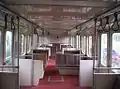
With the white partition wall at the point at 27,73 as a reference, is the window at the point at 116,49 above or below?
above

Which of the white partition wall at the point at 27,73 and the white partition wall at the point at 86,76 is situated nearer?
the white partition wall at the point at 27,73

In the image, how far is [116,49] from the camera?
19.0 ft

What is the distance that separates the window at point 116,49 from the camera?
5624 mm

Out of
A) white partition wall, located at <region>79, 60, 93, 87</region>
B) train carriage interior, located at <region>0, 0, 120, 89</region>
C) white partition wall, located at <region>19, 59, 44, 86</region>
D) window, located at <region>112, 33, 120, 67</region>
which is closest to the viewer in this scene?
train carriage interior, located at <region>0, 0, 120, 89</region>

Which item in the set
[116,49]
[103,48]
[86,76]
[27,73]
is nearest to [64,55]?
[103,48]

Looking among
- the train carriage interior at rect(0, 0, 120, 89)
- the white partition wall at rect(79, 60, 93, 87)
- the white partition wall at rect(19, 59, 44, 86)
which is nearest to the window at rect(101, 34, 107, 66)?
the train carriage interior at rect(0, 0, 120, 89)

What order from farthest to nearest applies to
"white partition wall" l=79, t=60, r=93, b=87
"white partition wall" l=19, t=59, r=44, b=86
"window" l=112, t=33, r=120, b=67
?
1. "white partition wall" l=79, t=60, r=93, b=87
2. "white partition wall" l=19, t=59, r=44, b=86
3. "window" l=112, t=33, r=120, b=67

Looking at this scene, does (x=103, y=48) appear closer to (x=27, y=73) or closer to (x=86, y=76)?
(x=86, y=76)

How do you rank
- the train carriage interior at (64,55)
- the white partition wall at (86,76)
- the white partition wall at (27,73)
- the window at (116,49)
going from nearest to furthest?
1. the train carriage interior at (64,55)
2. the window at (116,49)
3. the white partition wall at (27,73)
4. the white partition wall at (86,76)

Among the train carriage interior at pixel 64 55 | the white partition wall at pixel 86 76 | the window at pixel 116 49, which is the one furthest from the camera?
the white partition wall at pixel 86 76

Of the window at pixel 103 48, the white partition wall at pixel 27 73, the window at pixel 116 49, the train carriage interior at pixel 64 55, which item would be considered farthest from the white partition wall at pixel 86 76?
the white partition wall at pixel 27 73

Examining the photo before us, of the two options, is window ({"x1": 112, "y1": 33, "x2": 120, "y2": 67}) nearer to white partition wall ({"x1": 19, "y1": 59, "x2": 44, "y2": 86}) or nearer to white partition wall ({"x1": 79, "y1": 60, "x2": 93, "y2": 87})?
white partition wall ({"x1": 79, "y1": 60, "x2": 93, "y2": 87})

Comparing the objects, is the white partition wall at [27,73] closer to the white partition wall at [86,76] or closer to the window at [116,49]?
the white partition wall at [86,76]

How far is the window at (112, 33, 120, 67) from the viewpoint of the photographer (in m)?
5.62
